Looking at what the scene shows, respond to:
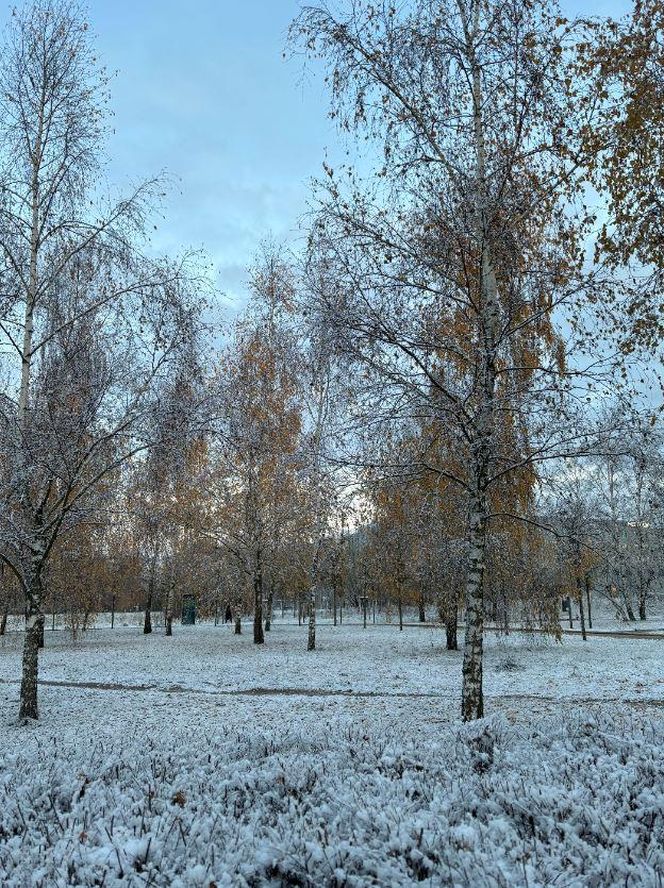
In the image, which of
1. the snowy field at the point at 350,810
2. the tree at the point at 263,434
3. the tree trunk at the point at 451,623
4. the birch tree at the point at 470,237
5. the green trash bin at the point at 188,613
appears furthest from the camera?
the green trash bin at the point at 188,613

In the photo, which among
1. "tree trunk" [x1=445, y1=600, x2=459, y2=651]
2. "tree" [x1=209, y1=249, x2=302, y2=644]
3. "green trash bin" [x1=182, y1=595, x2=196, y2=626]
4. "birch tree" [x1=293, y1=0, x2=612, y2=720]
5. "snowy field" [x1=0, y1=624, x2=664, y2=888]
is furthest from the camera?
"green trash bin" [x1=182, y1=595, x2=196, y2=626]

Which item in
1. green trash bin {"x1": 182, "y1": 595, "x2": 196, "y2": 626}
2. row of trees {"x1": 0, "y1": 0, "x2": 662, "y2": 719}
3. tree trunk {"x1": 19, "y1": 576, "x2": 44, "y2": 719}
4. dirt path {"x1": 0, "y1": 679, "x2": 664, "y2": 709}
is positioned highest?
row of trees {"x1": 0, "y1": 0, "x2": 662, "y2": 719}

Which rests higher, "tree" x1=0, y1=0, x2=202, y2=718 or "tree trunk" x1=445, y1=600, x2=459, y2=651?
"tree" x1=0, y1=0, x2=202, y2=718

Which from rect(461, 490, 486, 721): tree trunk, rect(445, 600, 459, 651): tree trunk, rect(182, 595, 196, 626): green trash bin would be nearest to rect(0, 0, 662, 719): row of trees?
rect(461, 490, 486, 721): tree trunk

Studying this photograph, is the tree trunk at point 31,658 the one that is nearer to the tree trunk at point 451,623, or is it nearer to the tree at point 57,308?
the tree at point 57,308

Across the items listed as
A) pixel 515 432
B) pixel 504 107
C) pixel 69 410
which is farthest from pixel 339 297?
pixel 69 410

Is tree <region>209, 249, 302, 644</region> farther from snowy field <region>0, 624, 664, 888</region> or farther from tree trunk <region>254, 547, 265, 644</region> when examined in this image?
snowy field <region>0, 624, 664, 888</region>

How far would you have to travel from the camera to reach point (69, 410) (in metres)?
9.53

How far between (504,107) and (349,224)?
8.28 feet

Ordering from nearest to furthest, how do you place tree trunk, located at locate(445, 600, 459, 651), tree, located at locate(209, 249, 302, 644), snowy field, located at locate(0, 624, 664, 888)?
snowy field, located at locate(0, 624, 664, 888) < tree trunk, located at locate(445, 600, 459, 651) < tree, located at locate(209, 249, 302, 644)

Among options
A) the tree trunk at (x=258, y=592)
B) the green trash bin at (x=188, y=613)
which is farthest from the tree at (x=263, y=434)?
the green trash bin at (x=188, y=613)

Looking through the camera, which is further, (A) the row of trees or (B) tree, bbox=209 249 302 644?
(B) tree, bbox=209 249 302 644

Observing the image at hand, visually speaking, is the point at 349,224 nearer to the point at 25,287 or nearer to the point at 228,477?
the point at 25,287

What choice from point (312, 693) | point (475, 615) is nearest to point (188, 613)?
point (312, 693)
